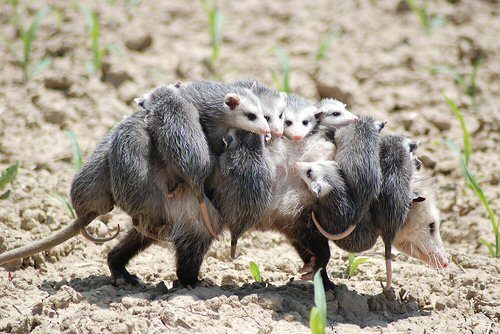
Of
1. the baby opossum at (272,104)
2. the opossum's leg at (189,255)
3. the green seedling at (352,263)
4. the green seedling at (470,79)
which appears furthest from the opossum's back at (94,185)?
the green seedling at (470,79)

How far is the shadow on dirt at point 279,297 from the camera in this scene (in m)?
4.54

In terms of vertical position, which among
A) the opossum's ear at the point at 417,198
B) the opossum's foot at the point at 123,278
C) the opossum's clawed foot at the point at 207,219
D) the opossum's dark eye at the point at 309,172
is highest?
the opossum's dark eye at the point at 309,172

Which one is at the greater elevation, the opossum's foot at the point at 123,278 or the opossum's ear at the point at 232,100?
the opossum's ear at the point at 232,100

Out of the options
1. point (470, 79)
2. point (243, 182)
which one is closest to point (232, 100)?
point (243, 182)

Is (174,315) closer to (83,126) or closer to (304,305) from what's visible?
(304,305)

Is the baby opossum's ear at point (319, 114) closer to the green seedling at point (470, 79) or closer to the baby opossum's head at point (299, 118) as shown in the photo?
the baby opossum's head at point (299, 118)

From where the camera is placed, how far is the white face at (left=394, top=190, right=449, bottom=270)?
5090mm

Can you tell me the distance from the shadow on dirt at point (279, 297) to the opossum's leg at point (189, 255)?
98 mm

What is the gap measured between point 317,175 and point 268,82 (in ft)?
10.5

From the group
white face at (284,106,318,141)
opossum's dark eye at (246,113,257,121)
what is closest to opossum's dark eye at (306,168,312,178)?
white face at (284,106,318,141)

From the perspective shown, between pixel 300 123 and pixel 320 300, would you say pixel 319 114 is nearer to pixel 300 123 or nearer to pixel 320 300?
pixel 300 123

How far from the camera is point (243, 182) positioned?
15.0 feet

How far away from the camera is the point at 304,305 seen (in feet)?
15.3

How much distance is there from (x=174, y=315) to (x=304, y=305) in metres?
0.85
